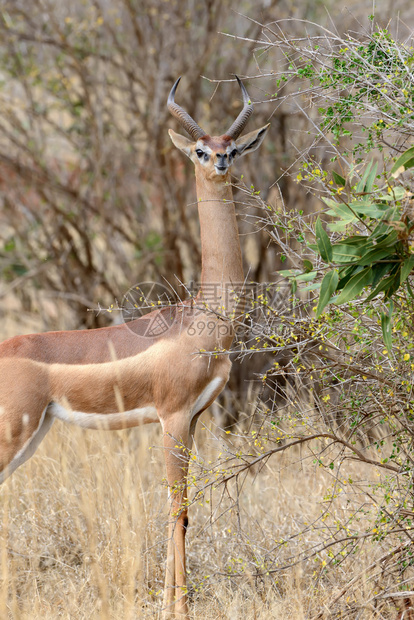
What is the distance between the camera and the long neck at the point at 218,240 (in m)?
3.49

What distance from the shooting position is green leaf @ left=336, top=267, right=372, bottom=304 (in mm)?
2402

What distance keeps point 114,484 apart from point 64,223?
3.38 m

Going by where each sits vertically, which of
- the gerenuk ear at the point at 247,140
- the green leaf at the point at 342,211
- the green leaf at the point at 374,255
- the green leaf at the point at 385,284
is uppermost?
the gerenuk ear at the point at 247,140

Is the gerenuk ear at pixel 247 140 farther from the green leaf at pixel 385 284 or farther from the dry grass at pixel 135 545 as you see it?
the dry grass at pixel 135 545

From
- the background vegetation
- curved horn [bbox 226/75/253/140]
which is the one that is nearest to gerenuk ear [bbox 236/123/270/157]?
curved horn [bbox 226/75/253/140]

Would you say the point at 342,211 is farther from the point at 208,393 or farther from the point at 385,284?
the point at 208,393

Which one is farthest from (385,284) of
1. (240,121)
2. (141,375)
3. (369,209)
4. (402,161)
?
(240,121)

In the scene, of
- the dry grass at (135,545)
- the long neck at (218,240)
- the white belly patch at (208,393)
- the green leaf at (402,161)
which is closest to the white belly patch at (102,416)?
the white belly patch at (208,393)

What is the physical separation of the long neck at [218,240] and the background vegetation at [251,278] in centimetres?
14

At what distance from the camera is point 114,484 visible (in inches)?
171

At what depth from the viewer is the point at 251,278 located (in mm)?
6805

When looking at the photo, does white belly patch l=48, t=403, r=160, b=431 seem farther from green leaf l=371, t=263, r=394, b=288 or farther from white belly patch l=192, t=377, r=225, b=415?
green leaf l=371, t=263, r=394, b=288

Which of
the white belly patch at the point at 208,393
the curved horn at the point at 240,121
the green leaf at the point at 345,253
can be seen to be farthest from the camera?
the curved horn at the point at 240,121

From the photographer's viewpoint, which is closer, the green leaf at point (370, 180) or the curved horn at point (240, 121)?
the green leaf at point (370, 180)
